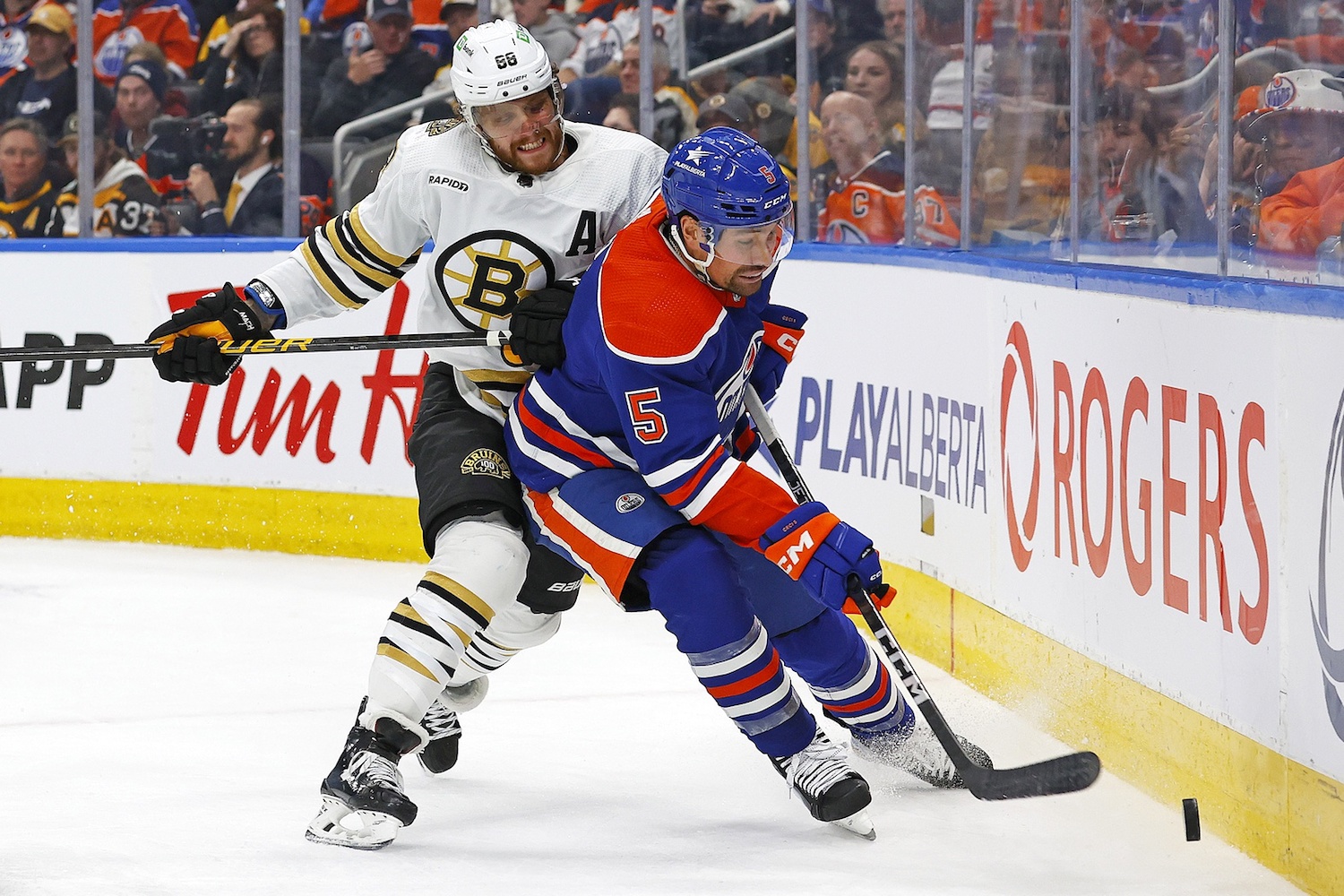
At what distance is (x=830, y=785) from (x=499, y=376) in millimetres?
894

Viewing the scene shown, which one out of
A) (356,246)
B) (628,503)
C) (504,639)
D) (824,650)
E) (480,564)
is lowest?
(504,639)

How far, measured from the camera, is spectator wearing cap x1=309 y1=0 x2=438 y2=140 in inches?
213

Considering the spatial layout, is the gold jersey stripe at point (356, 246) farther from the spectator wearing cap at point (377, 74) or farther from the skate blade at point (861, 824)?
the spectator wearing cap at point (377, 74)

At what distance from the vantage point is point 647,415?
98.0 inches

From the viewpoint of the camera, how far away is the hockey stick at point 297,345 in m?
2.89

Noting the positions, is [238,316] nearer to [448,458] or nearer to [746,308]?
[448,458]

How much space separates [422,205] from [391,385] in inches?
87.7

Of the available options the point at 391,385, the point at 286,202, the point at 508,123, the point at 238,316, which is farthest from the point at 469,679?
the point at 286,202

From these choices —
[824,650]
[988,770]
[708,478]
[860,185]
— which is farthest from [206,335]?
[860,185]

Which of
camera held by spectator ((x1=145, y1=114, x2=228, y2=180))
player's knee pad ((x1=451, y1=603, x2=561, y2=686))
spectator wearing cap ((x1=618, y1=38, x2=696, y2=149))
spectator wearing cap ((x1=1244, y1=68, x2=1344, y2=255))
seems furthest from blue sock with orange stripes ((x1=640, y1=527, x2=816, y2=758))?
camera held by spectator ((x1=145, y1=114, x2=228, y2=180))

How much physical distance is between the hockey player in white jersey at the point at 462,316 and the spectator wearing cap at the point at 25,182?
279 centimetres

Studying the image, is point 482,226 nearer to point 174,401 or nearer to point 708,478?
point 708,478

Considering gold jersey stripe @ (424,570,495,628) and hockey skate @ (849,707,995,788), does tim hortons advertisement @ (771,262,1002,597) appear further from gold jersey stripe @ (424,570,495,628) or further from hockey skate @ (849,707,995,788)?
gold jersey stripe @ (424,570,495,628)


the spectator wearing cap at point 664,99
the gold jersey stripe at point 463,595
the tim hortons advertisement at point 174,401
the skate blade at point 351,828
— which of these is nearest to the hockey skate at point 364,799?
the skate blade at point 351,828
